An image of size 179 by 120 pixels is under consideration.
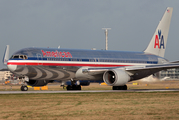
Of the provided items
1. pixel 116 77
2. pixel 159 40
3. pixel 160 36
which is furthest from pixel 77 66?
pixel 160 36

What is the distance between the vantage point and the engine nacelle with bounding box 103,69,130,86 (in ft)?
117

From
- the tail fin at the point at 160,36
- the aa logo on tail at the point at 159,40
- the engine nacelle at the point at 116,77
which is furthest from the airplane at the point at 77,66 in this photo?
the aa logo on tail at the point at 159,40

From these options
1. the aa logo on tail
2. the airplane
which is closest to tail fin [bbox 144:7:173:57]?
the aa logo on tail

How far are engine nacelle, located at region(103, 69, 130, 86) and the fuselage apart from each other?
8.46 ft

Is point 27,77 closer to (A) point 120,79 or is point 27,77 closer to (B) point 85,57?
(B) point 85,57

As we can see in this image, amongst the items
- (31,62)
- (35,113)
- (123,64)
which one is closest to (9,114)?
(35,113)

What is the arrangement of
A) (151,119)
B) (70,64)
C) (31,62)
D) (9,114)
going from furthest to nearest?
(70,64) < (31,62) < (9,114) < (151,119)

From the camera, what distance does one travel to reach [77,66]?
37.5m

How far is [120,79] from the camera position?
3569 cm

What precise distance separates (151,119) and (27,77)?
76.4 ft

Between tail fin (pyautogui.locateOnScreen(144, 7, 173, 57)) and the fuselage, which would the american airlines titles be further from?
tail fin (pyautogui.locateOnScreen(144, 7, 173, 57))

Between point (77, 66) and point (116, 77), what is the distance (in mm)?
4876

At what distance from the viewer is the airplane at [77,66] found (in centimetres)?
3466

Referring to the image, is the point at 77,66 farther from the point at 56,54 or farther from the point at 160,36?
the point at 160,36
